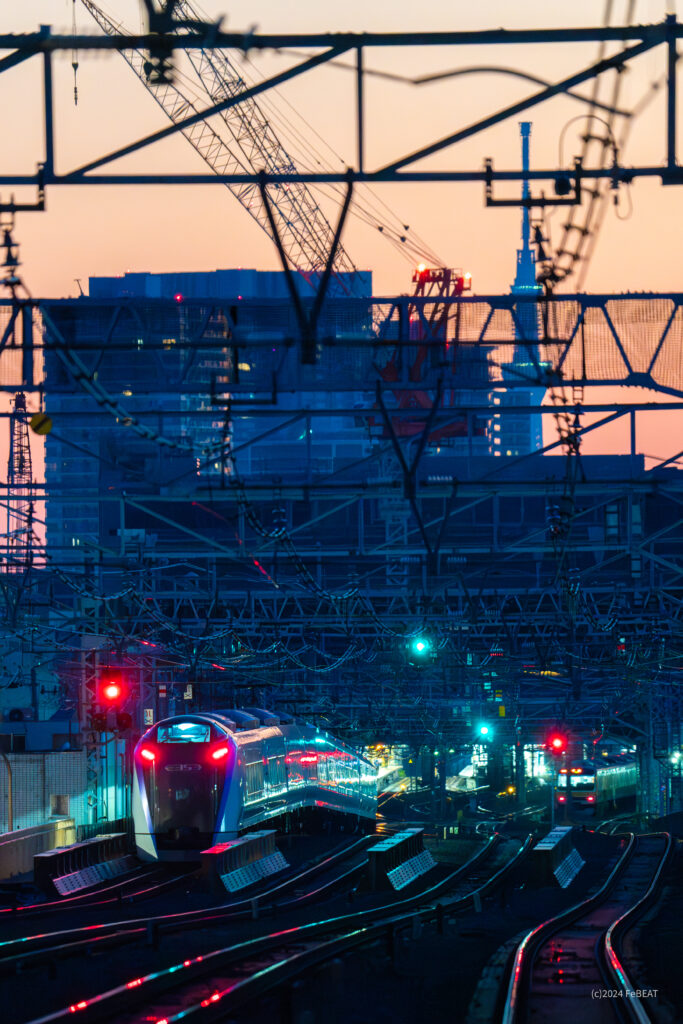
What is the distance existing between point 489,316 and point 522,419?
165 metres

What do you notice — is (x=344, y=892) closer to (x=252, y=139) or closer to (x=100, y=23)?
(x=100, y=23)

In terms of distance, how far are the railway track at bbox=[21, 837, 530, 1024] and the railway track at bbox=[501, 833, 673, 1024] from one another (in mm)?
2052

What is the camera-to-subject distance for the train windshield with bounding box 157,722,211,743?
100ft

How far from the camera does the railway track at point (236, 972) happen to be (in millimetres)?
15398

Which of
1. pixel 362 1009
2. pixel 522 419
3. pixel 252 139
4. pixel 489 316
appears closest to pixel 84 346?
pixel 489 316

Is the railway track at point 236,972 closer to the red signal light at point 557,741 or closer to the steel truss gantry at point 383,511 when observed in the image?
the steel truss gantry at point 383,511

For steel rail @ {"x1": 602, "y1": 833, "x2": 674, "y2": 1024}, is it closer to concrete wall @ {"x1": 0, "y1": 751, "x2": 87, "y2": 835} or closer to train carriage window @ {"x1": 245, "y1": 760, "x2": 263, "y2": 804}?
train carriage window @ {"x1": 245, "y1": 760, "x2": 263, "y2": 804}

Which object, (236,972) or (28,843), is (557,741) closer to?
(28,843)

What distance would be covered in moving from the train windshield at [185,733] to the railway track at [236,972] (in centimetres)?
567

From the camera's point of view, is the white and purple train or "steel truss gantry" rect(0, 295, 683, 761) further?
the white and purple train

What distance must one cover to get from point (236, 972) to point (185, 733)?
12054 millimetres

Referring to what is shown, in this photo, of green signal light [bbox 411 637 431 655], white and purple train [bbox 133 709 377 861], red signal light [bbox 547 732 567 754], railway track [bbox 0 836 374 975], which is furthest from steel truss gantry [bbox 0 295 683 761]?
railway track [bbox 0 836 374 975]

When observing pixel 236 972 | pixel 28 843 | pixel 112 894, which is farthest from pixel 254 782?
pixel 236 972

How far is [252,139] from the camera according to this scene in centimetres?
8788
